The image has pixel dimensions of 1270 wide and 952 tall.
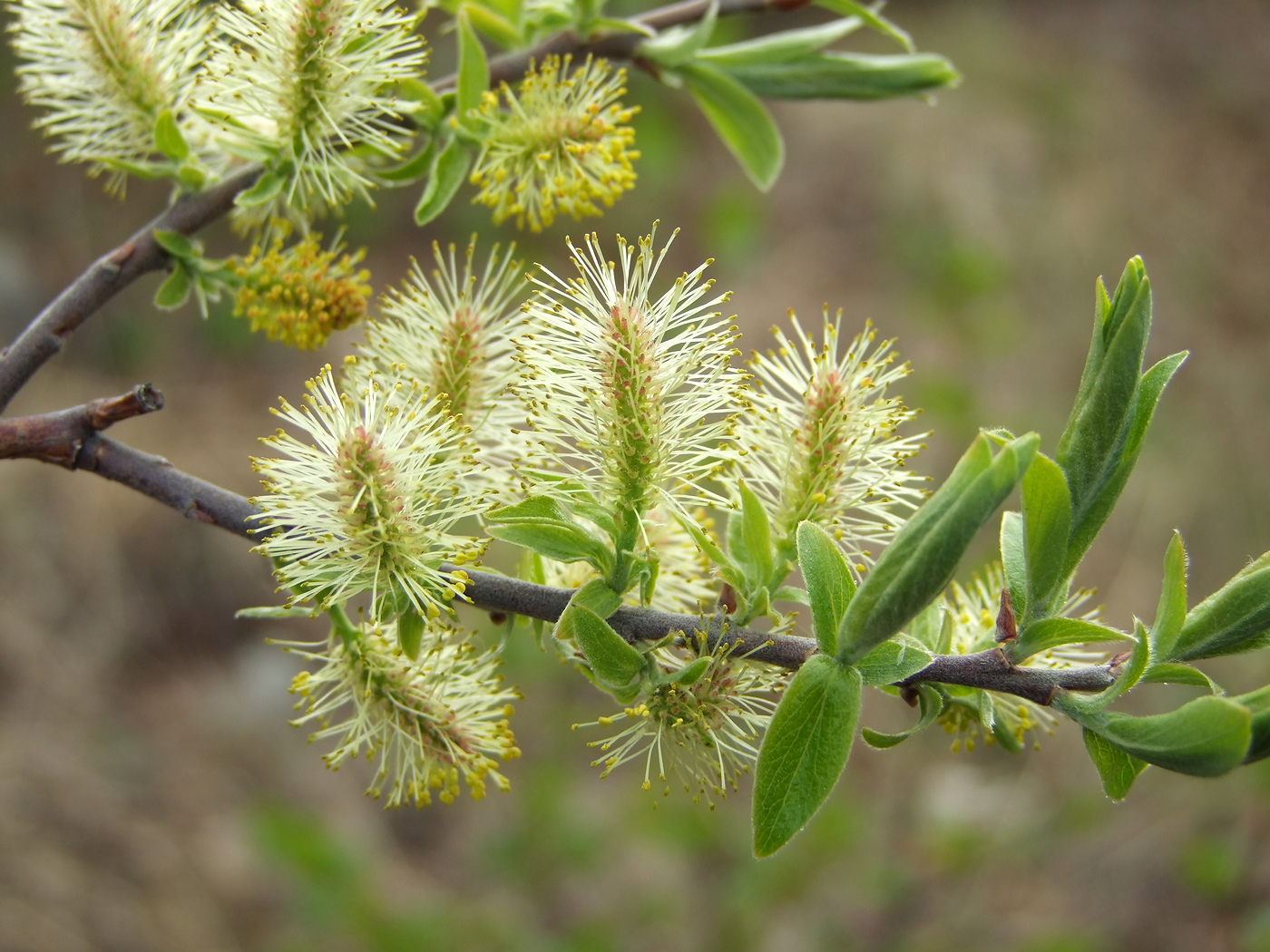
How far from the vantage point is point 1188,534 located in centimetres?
441

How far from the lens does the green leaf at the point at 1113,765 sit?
3.02 ft

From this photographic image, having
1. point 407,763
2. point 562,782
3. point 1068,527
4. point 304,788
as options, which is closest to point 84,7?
point 407,763

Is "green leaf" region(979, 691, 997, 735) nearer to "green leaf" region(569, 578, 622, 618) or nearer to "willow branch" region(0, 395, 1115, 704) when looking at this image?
"willow branch" region(0, 395, 1115, 704)

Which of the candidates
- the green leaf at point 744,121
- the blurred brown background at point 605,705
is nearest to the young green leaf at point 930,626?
the green leaf at point 744,121

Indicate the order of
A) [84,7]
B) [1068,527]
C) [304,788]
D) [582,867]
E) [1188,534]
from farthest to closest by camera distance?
1. [1188,534]
2. [304,788]
3. [582,867]
4. [84,7]
5. [1068,527]

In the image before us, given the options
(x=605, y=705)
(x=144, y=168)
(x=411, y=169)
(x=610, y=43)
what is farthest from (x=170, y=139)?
(x=605, y=705)

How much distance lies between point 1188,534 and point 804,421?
4017 millimetres

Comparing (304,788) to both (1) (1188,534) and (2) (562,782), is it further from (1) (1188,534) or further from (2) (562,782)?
(1) (1188,534)

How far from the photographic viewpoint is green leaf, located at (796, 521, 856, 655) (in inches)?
35.8

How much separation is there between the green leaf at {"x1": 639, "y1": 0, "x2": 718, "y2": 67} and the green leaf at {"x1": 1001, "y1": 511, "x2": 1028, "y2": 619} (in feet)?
2.66

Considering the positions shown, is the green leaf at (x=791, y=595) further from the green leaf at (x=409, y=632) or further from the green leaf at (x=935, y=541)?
the green leaf at (x=409, y=632)

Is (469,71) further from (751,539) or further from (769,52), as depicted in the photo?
(751,539)

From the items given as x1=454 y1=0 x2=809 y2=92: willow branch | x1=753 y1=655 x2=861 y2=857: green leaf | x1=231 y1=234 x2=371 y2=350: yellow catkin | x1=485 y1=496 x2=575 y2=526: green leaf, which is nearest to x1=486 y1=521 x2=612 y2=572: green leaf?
x1=485 y1=496 x2=575 y2=526: green leaf

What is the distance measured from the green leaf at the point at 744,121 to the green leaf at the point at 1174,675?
2.83 ft
